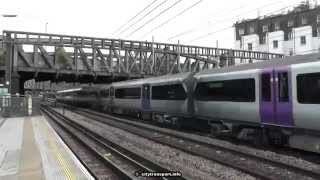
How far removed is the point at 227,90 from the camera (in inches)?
777

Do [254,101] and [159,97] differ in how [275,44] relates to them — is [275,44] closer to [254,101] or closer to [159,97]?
[159,97]

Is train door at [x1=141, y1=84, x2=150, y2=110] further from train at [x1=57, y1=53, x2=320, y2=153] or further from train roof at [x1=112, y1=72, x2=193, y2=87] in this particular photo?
train at [x1=57, y1=53, x2=320, y2=153]

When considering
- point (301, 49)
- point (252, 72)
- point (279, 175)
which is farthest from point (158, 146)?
point (301, 49)

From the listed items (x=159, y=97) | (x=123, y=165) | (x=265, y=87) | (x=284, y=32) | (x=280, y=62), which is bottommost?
(x=123, y=165)

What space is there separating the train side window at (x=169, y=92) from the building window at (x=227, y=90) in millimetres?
2278

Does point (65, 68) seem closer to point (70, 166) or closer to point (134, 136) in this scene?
point (134, 136)

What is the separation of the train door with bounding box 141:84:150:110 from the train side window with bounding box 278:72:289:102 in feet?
55.0

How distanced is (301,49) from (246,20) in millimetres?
22099

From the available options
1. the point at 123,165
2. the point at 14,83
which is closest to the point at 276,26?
the point at 14,83

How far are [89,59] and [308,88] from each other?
53347mm

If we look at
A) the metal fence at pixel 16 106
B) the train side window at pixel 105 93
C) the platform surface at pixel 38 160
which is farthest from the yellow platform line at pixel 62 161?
the train side window at pixel 105 93

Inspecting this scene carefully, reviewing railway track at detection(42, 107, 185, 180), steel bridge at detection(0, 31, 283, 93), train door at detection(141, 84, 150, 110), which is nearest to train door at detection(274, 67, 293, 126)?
railway track at detection(42, 107, 185, 180)

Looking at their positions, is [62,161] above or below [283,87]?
below

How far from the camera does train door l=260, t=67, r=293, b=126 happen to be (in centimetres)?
1552
